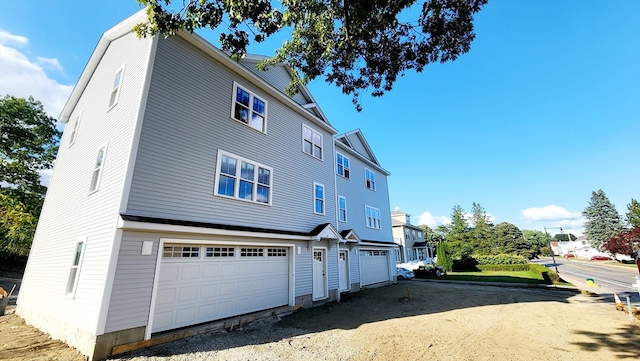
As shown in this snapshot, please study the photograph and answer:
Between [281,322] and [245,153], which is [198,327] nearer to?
[281,322]

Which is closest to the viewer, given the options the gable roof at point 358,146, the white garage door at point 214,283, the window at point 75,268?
the white garage door at point 214,283

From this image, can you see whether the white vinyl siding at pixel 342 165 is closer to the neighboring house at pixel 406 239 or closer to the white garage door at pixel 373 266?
the white garage door at pixel 373 266

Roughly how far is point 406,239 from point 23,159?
41.2m

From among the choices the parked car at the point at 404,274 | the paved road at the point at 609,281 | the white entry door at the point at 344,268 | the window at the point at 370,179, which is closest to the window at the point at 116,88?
the white entry door at the point at 344,268

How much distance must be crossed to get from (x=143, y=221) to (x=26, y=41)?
34.4ft

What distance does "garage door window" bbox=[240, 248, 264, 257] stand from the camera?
9441 mm

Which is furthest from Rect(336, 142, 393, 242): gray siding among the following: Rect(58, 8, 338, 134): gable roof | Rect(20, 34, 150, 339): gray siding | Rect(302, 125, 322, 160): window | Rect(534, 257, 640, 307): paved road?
Rect(534, 257, 640, 307): paved road

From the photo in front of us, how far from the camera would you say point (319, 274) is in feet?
41.4

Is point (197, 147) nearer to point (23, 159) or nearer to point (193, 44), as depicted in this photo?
point (193, 44)

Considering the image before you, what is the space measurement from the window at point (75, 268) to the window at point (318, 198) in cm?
859

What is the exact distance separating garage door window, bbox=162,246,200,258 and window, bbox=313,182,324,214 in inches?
245

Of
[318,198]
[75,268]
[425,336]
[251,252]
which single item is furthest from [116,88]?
[425,336]

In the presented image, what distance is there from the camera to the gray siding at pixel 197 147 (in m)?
7.54

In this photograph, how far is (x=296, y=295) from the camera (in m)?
10.9
